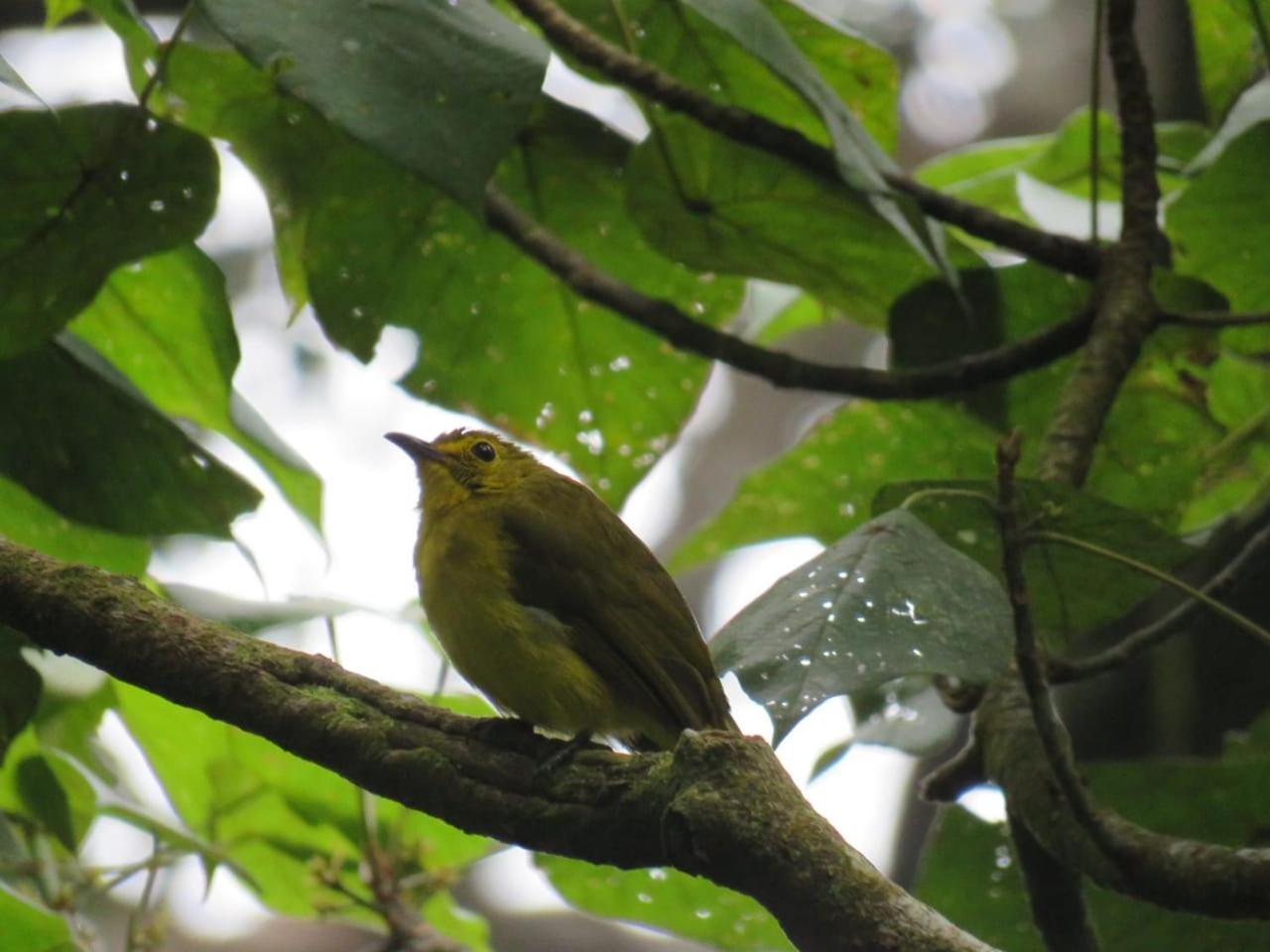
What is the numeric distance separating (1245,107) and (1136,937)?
1450 mm

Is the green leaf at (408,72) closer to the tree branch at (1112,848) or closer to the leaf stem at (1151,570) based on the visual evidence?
the leaf stem at (1151,570)

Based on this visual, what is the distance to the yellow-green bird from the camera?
273 cm

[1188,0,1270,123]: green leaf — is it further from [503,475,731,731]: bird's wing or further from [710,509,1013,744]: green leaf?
[710,509,1013,744]: green leaf

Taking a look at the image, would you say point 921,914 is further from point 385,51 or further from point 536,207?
Result: point 536,207

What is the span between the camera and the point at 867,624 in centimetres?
187

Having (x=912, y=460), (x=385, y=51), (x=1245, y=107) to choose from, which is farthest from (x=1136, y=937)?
(x=385, y=51)

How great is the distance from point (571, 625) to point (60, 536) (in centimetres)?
88

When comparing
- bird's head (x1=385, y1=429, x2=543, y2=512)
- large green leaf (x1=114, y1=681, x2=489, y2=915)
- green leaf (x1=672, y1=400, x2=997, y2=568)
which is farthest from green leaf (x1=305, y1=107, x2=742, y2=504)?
large green leaf (x1=114, y1=681, x2=489, y2=915)

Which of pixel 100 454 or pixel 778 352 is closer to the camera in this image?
pixel 100 454

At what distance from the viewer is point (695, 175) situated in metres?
2.93

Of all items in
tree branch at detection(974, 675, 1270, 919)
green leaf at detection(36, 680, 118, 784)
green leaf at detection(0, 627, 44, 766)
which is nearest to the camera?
tree branch at detection(974, 675, 1270, 919)

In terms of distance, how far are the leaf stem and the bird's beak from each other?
1761mm

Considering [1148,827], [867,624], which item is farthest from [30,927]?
[1148,827]

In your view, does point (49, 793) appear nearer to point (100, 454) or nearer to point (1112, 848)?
point (100, 454)
